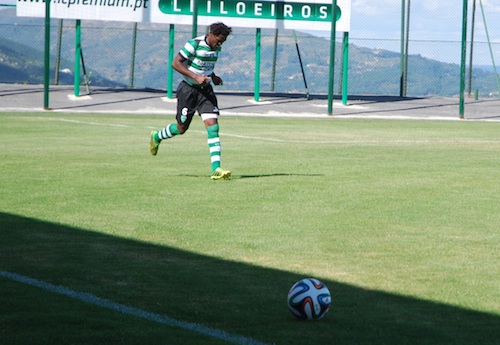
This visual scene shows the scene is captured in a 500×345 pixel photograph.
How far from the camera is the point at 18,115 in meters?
31.6

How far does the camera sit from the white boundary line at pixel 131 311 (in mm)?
5570

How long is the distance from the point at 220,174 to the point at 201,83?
1229 mm

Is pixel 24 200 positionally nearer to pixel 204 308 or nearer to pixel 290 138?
pixel 204 308

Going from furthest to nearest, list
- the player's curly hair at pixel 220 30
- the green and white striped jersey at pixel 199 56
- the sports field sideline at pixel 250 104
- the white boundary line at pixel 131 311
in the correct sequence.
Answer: the sports field sideline at pixel 250 104, the green and white striped jersey at pixel 199 56, the player's curly hair at pixel 220 30, the white boundary line at pixel 131 311

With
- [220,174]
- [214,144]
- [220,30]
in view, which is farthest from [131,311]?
[214,144]

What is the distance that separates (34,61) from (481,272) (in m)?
Result: 61.0

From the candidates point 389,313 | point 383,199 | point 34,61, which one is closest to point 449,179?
point 383,199

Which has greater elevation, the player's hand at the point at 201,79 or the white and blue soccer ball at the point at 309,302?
the player's hand at the point at 201,79

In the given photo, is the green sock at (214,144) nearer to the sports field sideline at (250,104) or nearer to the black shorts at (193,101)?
the black shorts at (193,101)

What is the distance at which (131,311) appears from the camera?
613 cm

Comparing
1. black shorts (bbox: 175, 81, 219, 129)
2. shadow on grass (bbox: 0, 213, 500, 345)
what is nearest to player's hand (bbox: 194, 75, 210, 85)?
black shorts (bbox: 175, 81, 219, 129)

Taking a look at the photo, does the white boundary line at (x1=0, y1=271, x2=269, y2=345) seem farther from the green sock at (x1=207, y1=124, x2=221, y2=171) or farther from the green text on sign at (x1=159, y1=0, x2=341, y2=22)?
the green text on sign at (x1=159, y1=0, x2=341, y2=22)

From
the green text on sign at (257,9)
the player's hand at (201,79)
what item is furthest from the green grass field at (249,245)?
the green text on sign at (257,9)

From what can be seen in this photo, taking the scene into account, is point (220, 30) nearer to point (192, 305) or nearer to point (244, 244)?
point (244, 244)
